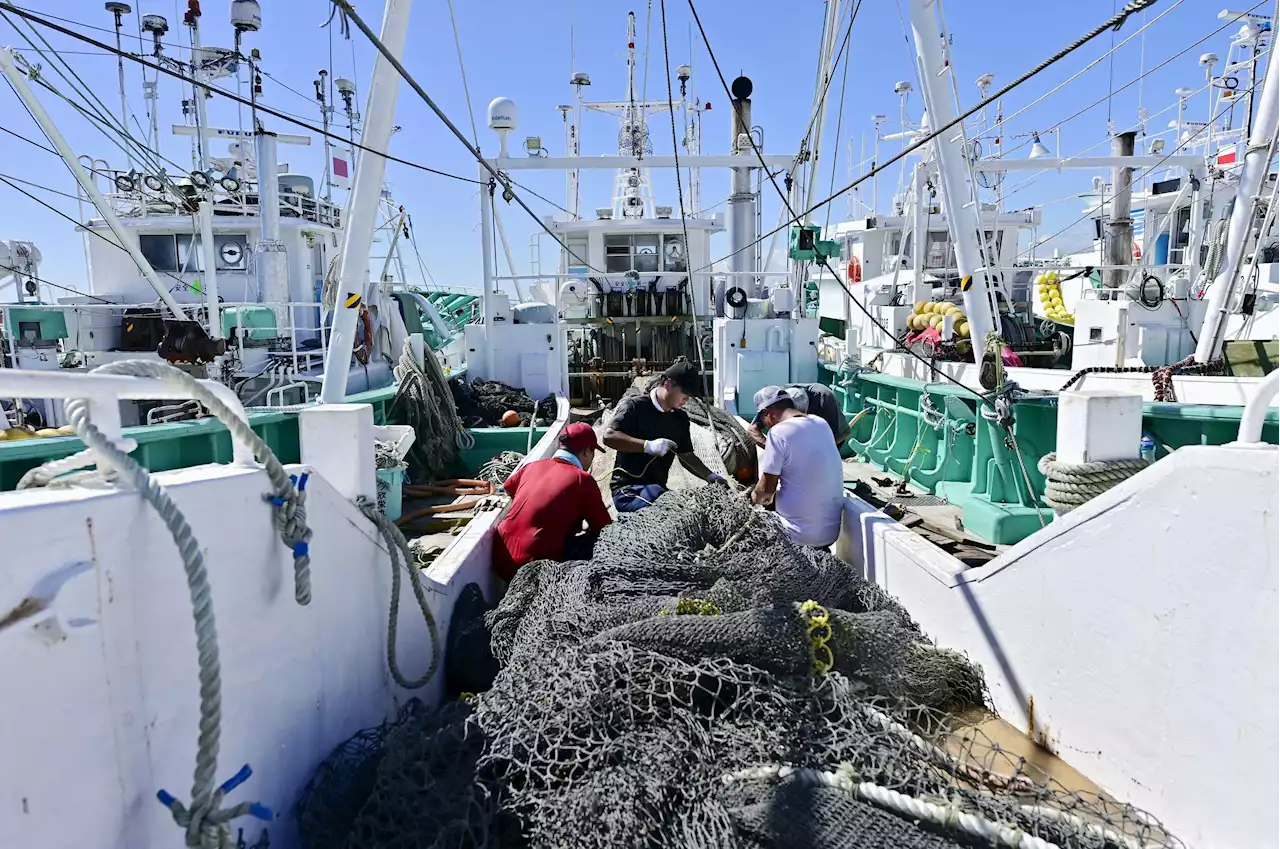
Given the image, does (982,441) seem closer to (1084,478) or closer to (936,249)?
(1084,478)

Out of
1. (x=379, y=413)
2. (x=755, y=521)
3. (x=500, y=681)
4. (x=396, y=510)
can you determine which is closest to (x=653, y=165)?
(x=379, y=413)

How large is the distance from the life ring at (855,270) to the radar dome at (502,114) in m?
10.6

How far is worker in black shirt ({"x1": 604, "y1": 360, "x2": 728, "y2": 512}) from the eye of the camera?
5652 mm

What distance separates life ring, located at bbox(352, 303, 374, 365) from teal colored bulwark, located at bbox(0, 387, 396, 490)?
15.8ft

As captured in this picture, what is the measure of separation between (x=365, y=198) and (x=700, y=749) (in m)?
4.47

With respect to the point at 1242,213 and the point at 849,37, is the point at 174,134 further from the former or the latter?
the point at 1242,213

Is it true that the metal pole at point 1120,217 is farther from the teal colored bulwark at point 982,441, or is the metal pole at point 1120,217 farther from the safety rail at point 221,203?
the safety rail at point 221,203

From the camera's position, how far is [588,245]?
15.8m

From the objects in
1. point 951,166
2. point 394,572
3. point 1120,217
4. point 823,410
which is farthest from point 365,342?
point 1120,217

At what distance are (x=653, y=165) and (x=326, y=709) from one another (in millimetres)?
8458

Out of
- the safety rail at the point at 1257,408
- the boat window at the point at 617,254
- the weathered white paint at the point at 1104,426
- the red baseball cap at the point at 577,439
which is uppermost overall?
the boat window at the point at 617,254

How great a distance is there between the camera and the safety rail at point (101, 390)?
1.64 metres

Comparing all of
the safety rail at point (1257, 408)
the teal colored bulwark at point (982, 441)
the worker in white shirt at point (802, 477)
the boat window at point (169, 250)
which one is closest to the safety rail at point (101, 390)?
the safety rail at point (1257, 408)

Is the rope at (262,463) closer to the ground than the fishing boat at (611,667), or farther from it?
farther from it
